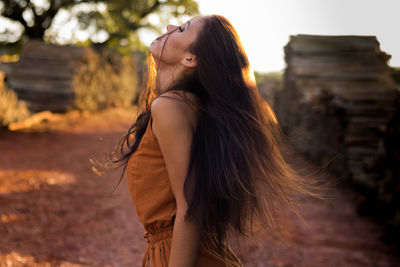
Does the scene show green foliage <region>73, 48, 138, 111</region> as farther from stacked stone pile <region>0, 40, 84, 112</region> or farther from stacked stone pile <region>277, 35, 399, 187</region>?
stacked stone pile <region>277, 35, 399, 187</region>

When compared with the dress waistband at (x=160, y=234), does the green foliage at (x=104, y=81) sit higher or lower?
lower

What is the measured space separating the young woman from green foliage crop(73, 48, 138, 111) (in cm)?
1256

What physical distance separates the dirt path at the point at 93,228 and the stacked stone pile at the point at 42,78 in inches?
170

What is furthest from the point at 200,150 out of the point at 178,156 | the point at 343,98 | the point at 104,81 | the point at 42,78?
the point at 104,81

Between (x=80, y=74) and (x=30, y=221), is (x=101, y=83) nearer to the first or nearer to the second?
(x=80, y=74)

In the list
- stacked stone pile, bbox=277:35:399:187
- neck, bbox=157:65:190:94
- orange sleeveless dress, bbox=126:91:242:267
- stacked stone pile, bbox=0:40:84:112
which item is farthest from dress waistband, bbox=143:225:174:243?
stacked stone pile, bbox=0:40:84:112

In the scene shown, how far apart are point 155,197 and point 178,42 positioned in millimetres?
541

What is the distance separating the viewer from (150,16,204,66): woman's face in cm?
138

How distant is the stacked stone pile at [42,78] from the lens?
11344mm

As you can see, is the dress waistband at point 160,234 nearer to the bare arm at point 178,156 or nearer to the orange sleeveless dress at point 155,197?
the orange sleeveless dress at point 155,197

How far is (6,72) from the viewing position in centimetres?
1070

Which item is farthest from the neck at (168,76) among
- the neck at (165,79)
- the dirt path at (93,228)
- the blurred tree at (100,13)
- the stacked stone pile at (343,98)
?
the blurred tree at (100,13)

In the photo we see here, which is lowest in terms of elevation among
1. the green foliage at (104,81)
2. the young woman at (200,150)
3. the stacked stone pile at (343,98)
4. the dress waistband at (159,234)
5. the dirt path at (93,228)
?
the green foliage at (104,81)

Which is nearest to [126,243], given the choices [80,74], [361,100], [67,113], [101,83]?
[361,100]
